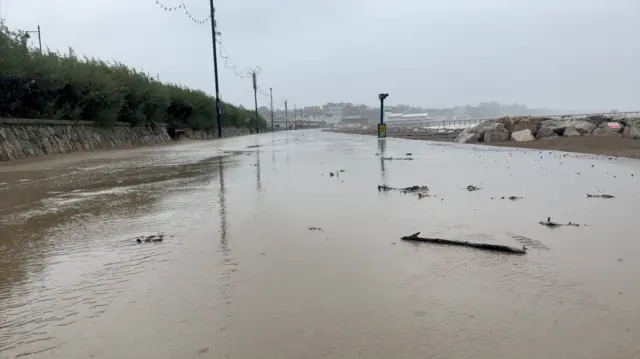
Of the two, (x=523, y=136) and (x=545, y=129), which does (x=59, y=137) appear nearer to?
(x=523, y=136)

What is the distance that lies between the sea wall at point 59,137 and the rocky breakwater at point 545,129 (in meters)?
16.3

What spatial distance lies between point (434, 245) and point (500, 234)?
65cm

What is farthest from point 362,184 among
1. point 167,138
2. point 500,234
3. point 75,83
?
point 167,138

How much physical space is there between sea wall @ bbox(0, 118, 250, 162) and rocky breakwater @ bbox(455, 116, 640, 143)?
16.3m

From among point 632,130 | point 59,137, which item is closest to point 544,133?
point 632,130

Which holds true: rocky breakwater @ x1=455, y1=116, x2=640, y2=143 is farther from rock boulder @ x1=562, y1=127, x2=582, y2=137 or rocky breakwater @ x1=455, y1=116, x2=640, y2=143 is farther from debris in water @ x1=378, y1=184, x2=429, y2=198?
debris in water @ x1=378, y1=184, x2=429, y2=198

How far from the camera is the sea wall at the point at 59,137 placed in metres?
13.6

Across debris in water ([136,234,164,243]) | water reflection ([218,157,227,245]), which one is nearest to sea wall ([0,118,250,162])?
water reflection ([218,157,227,245])

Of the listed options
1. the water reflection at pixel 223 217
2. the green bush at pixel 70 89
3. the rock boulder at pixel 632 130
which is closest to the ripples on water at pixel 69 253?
the water reflection at pixel 223 217

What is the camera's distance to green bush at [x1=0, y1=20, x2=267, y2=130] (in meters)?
15.1

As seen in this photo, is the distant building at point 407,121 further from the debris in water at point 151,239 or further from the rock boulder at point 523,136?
the debris in water at point 151,239

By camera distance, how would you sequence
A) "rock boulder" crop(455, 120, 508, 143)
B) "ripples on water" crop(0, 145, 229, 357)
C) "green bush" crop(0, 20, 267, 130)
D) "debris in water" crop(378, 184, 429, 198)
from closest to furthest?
"ripples on water" crop(0, 145, 229, 357), "debris in water" crop(378, 184, 429, 198), "green bush" crop(0, 20, 267, 130), "rock boulder" crop(455, 120, 508, 143)

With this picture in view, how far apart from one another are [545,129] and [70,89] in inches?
770

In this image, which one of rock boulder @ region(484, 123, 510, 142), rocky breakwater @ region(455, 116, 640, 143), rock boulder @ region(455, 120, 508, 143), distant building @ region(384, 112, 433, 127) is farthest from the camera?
distant building @ region(384, 112, 433, 127)
